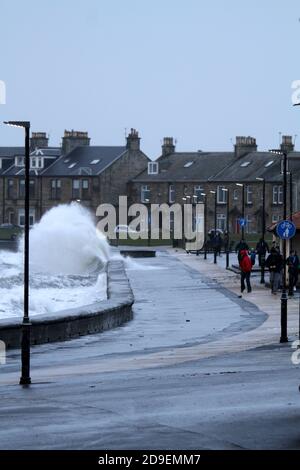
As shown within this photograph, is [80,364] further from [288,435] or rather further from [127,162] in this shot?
[127,162]

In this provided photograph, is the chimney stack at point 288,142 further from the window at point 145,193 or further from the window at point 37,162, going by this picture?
the window at point 37,162

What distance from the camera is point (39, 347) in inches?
1025

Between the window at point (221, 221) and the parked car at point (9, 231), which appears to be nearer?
the window at point (221, 221)

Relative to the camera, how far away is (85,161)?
128m

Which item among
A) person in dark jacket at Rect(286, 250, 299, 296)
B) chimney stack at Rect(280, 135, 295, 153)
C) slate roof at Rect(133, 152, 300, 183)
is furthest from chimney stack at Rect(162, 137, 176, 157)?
person in dark jacket at Rect(286, 250, 299, 296)

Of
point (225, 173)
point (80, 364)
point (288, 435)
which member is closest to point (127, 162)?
point (225, 173)

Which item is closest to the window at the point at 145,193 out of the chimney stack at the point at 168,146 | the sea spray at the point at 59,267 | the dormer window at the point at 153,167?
the dormer window at the point at 153,167

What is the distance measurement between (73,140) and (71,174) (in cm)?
675

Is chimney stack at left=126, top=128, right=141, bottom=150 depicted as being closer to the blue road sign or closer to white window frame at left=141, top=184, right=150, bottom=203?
white window frame at left=141, top=184, right=150, bottom=203

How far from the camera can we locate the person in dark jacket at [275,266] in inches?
1625

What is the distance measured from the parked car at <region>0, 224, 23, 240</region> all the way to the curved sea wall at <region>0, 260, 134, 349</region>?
3202 inches

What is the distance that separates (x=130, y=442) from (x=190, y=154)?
4352 inches

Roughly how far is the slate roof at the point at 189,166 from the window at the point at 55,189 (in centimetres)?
852

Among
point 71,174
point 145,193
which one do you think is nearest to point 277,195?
point 145,193
